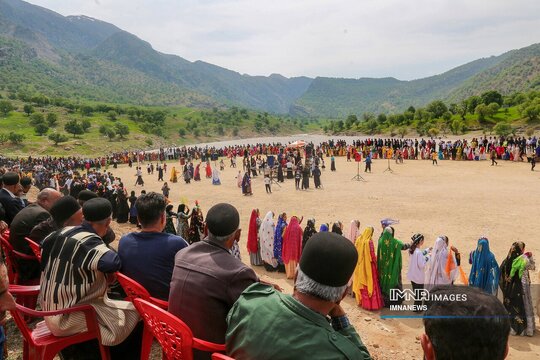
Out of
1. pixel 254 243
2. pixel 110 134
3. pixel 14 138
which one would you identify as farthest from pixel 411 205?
pixel 110 134

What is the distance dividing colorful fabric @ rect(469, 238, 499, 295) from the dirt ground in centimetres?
62

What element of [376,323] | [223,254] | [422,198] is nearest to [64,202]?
[223,254]

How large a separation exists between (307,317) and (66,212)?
280 centimetres

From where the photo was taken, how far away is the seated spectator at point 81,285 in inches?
110

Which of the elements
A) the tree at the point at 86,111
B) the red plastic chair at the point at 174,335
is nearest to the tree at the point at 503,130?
the red plastic chair at the point at 174,335

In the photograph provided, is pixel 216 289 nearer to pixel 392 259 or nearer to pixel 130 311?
pixel 130 311

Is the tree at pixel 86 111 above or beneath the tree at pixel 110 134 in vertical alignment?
above

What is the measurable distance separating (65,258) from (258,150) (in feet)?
135

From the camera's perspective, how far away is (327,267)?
178 centimetres

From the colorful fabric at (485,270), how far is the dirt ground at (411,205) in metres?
0.62

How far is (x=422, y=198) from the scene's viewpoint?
651 inches

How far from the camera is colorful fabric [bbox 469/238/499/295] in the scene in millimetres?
5891

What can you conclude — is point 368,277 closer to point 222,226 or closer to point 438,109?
point 222,226

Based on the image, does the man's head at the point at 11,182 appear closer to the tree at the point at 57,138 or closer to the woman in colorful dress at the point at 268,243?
the woman in colorful dress at the point at 268,243
